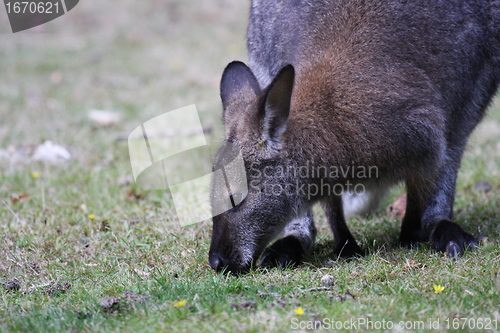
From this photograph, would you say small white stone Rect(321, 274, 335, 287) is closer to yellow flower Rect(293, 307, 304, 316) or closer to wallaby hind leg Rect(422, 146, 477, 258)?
yellow flower Rect(293, 307, 304, 316)

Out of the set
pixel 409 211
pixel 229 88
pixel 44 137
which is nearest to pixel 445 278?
pixel 409 211

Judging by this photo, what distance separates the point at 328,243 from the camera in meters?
4.38

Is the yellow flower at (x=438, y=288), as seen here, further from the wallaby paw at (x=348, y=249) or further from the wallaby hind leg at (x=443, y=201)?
the wallaby hind leg at (x=443, y=201)

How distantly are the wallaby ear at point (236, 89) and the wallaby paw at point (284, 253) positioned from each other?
2.96 ft

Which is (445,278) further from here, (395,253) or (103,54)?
(103,54)

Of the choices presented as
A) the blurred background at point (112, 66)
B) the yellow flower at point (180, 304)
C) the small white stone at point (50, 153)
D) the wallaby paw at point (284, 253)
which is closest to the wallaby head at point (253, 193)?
the wallaby paw at point (284, 253)

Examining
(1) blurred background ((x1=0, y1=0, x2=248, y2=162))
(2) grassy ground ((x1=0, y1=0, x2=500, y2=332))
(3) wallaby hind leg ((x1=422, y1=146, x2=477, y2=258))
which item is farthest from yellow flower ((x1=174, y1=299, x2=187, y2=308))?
(1) blurred background ((x1=0, y1=0, x2=248, y2=162))

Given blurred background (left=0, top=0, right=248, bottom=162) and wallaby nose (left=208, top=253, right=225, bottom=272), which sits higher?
blurred background (left=0, top=0, right=248, bottom=162)

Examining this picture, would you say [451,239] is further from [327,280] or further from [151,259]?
[151,259]

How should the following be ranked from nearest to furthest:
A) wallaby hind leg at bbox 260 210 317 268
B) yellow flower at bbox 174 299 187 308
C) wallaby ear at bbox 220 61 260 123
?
yellow flower at bbox 174 299 187 308, wallaby ear at bbox 220 61 260 123, wallaby hind leg at bbox 260 210 317 268

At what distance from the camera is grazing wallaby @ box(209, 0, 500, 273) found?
11.5 ft

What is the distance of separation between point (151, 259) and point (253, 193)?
904 millimetres

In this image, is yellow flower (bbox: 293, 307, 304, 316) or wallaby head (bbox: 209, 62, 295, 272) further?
wallaby head (bbox: 209, 62, 295, 272)

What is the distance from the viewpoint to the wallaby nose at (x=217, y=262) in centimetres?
348
